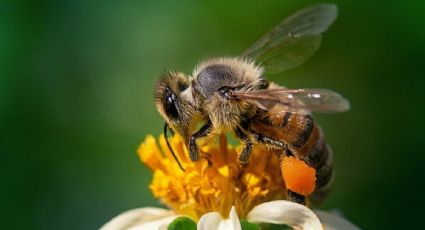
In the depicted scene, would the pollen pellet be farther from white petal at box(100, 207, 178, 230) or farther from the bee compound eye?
white petal at box(100, 207, 178, 230)

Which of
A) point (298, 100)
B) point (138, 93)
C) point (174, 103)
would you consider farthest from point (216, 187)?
point (138, 93)

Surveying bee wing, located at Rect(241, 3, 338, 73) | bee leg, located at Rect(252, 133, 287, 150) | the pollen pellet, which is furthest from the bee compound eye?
bee wing, located at Rect(241, 3, 338, 73)

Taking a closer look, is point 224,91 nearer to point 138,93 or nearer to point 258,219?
point 258,219

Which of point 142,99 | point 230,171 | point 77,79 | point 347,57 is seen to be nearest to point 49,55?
point 77,79

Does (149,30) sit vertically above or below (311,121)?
above

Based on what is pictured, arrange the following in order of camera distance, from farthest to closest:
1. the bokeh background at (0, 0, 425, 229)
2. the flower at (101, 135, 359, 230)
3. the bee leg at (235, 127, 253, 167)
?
1. the bokeh background at (0, 0, 425, 229)
2. the flower at (101, 135, 359, 230)
3. the bee leg at (235, 127, 253, 167)

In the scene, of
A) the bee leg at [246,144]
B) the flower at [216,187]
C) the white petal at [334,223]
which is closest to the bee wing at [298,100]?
the bee leg at [246,144]

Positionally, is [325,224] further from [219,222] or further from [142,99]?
[142,99]
